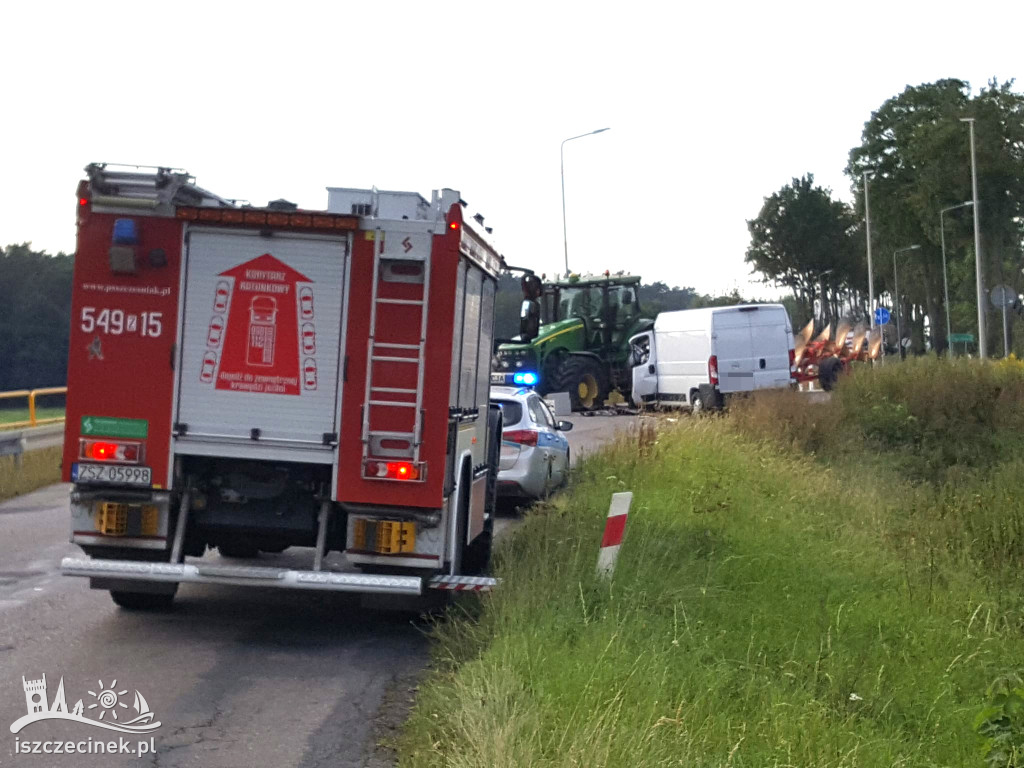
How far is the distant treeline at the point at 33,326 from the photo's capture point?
3431 centimetres

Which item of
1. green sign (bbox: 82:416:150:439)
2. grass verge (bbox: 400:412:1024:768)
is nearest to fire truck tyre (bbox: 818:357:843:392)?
grass verge (bbox: 400:412:1024:768)

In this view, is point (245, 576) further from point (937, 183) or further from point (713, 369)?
point (937, 183)

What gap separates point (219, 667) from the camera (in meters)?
7.89

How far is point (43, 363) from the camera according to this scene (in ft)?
114

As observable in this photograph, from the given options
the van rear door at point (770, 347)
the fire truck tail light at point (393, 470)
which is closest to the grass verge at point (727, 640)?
the fire truck tail light at point (393, 470)

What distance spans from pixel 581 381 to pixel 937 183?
90.7 feet

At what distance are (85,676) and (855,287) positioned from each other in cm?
6884

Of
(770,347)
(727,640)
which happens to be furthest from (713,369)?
(727,640)

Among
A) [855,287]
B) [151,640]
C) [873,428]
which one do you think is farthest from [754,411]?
[855,287]

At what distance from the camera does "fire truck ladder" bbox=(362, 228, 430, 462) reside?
A: 8391 mm

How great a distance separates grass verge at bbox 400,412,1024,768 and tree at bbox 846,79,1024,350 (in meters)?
39.0

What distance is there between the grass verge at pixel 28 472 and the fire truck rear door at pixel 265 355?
1008cm

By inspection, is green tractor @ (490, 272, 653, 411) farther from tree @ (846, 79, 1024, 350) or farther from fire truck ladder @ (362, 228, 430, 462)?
fire truck ladder @ (362, 228, 430, 462)

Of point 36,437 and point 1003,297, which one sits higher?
point 1003,297
